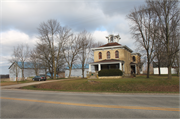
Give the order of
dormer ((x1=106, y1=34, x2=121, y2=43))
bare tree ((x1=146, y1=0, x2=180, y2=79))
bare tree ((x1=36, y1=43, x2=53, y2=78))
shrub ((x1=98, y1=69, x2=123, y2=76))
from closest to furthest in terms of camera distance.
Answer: bare tree ((x1=146, y1=0, x2=180, y2=79))
shrub ((x1=98, y1=69, x2=123, y2=76))
bare tree ((x1=36, y1=43, x2=53, y2=78))
dormer ((x1=106, y1=34, x2=121, y2=43))

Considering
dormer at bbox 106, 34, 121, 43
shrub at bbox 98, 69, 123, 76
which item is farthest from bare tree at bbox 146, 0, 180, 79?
dormer at bbox 106, 34, 121, 43

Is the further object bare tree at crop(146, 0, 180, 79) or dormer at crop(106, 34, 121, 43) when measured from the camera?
dormer at crop(106, 34, 121, 43)

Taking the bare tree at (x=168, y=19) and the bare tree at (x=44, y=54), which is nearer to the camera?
the bare tree at (x=168, y=19)

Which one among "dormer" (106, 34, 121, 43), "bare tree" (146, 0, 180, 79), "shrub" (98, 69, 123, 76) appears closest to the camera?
→ "bare tree" (146, 0, 180, 79)

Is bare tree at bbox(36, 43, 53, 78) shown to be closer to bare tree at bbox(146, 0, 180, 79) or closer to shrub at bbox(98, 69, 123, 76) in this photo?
shrub at bbox(98, 69, 123, 76)

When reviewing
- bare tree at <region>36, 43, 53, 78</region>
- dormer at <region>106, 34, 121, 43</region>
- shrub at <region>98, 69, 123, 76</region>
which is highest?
dormer at <region>106, 34, 121, 43</region>

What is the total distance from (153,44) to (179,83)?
10.8 meters

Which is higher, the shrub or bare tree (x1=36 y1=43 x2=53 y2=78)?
bare tree (x1=36 y1=43 x2=53 y2=78)

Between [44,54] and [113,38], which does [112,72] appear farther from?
[44,54]

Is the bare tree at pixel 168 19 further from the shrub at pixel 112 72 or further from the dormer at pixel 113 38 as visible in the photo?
the dormer at pixel 113 38

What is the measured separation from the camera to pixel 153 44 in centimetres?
2736

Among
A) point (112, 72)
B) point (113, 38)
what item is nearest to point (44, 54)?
point (113, 38)

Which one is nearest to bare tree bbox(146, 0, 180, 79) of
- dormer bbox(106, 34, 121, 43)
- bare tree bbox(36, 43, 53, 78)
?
dormer bbox(106, 34, 121, 43)

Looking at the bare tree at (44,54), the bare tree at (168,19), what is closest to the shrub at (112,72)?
the bare tree at (168,19)
